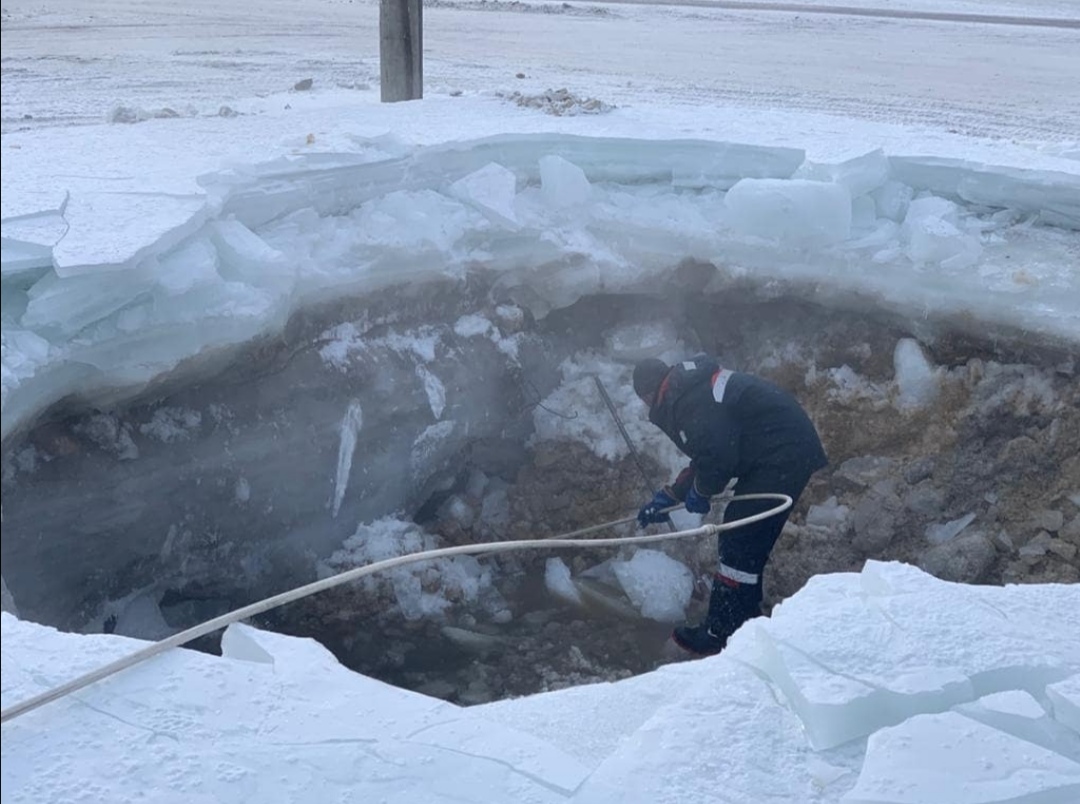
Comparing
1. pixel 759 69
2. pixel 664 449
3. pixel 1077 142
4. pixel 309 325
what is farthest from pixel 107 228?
pixel 759 69

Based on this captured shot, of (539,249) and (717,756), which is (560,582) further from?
(717,756)

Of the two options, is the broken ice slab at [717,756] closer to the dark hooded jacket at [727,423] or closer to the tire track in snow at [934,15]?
the dark hooded jacket at [727,423]

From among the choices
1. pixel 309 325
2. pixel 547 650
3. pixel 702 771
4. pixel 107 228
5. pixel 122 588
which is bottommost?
pixel 547 650

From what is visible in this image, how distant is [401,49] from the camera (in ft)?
18.9

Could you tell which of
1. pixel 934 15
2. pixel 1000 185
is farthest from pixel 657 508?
pixel 934 15

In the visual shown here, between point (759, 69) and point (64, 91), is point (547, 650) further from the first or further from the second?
point (759, 69)

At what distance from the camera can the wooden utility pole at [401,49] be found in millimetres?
5641

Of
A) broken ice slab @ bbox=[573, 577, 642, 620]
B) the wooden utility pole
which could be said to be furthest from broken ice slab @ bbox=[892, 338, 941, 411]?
the wooden utility pole

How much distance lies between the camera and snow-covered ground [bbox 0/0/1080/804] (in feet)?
6.95

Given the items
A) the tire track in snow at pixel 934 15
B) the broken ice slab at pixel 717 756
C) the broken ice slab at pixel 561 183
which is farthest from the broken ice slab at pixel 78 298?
the tire track in snow at pixel 934 15

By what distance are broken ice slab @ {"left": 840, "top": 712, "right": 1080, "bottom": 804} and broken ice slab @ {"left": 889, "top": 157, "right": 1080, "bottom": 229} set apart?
3.30 metres

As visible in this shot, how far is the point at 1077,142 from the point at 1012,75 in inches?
30.7

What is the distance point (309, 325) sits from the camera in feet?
13.3

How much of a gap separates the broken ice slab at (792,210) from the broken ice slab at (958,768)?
107 inches
